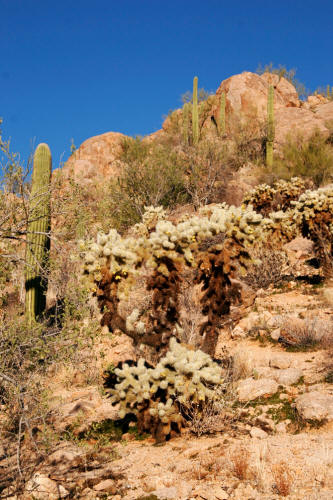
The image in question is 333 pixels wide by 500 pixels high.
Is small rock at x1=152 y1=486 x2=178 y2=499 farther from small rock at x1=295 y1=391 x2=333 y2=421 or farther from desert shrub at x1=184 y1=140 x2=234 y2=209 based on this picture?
desert shrub at x1=184 y1=140 x2=234 y2=209

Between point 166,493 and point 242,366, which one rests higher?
point 242,366

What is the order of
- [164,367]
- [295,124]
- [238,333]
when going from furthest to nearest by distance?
[295,124] → [238,333] → [164,367]

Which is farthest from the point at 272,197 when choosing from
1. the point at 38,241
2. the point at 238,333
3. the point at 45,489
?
the point at 45,489

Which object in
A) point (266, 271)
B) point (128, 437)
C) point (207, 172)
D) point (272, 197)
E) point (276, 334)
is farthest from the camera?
point (207, 172)

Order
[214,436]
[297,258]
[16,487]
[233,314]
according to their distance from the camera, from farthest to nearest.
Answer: [297,258] → [233,314] → [214,436] → [16,487]

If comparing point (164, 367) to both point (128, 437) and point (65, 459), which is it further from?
point (65, 459)

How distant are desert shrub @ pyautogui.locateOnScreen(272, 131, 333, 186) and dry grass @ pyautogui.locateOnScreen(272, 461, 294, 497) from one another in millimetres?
16384

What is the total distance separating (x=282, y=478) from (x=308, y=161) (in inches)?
715

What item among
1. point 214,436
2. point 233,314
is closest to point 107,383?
point 214,436

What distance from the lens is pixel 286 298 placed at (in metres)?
9.06

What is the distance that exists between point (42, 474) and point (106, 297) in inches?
84.5

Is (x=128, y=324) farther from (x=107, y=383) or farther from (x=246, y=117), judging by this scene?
(x=246, y=117)

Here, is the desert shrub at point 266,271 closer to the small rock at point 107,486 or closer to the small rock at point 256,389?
the small rock at point 256,389

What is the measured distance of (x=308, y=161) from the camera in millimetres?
19359
